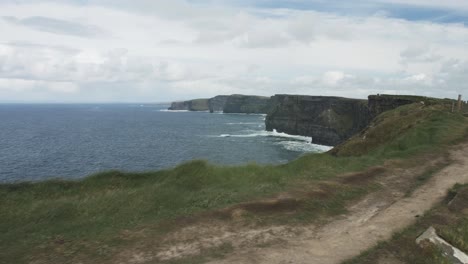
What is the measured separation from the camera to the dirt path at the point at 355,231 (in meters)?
10.6

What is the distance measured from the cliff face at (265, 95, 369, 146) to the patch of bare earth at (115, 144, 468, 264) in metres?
76.9

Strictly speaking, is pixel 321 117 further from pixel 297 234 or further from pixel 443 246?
pixel 443 246

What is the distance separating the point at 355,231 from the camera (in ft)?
41.3

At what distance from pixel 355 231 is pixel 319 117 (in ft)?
368

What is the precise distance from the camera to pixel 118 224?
1352 centimetres

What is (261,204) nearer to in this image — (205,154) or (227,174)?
(227,174)

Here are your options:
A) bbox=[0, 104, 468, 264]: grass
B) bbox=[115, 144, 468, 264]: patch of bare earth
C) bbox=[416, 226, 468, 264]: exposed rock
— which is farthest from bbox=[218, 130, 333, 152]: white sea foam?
bbox=[416, 226, 468, 264]: exposed rock

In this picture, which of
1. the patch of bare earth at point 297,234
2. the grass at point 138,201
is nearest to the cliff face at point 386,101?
the grass at point 138,201

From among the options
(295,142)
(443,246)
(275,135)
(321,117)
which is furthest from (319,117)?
(443,246)

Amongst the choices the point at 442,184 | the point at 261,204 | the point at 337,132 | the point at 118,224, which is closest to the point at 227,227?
the point at 261,204

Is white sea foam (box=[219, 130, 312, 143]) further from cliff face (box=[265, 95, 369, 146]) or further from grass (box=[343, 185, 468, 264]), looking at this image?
grass (box=[343, 185, 468, 264])

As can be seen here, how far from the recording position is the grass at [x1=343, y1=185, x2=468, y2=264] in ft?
33.3

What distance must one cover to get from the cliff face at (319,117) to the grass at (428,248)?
78.1 metres

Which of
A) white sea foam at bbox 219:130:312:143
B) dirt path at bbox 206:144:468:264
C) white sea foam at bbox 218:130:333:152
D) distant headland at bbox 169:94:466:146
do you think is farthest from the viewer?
white sea foam at bbox 219:130:312:143
